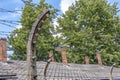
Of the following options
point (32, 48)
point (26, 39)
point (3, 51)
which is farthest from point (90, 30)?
point (32, 48)

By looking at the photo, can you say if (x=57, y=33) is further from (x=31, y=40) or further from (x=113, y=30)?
(x=31, y=40)

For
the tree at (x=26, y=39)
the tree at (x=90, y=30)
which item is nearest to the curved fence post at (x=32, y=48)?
the tree at (x=26, y=39)

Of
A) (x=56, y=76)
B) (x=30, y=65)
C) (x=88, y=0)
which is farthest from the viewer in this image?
(x=88, y=0)

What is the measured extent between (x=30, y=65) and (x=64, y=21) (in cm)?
3279

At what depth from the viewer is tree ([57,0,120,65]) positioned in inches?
1459

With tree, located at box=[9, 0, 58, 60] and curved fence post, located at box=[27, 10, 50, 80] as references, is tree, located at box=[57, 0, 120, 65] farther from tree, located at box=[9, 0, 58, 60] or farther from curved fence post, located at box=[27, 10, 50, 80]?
curved fence post, located at box=[27, 10, 50, 80]

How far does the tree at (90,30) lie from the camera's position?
122 feet

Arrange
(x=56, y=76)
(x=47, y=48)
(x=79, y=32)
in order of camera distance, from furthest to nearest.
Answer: (x=79, y=32) < (x=47, y=48) < (x=56, y=76)

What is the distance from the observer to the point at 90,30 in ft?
121

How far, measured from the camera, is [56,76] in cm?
1644

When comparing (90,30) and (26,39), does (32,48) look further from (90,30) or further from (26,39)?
(90,30)

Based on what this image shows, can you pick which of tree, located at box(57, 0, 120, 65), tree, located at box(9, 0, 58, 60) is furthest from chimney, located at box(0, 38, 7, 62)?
tree, located at box(57, 0, 120, 65)

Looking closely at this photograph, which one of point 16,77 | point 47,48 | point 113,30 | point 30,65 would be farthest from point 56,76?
point 113,30

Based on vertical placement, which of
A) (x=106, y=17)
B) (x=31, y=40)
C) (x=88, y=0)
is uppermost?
(x=88, y=0)
